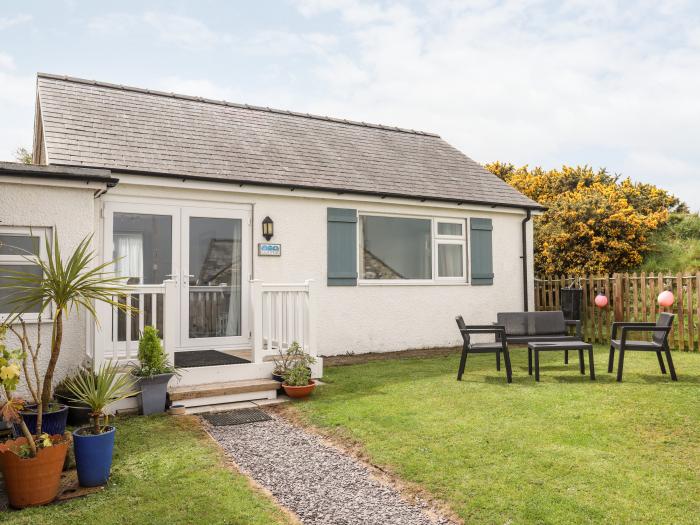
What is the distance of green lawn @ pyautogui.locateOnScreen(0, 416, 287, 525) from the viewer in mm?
3268

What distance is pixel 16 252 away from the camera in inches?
251

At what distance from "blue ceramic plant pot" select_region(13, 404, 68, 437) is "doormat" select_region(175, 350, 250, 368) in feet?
7.08

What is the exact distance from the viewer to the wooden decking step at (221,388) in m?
6.17

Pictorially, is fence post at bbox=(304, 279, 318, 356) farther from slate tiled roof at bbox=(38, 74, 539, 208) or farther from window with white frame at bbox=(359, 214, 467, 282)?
window with white frame at bbox=(359, 214, 467, 282)

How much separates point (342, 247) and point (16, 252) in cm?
538

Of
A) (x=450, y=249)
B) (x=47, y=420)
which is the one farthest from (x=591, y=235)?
(x=47, y=420)

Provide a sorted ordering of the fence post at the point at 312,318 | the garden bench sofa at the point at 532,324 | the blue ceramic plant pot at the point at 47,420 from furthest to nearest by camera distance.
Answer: the garden bench sofa at the point at 532,324
the fence post at the point at 312,318
the blue ceramic plant pot at the point at 47,420

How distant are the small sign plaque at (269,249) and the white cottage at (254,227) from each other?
2 centimetres

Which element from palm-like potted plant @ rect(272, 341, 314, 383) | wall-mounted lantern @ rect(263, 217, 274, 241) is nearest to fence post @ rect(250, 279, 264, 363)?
palm-like potted plant @ rect(272, 341, 314, 383)

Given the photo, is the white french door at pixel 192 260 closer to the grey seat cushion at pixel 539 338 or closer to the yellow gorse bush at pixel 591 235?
the grey seat cushion at pixel 539 338

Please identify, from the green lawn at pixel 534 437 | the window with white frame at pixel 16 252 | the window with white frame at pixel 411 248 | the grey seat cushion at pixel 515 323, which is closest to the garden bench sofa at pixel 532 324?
the grey seat cushion at pixel 515 323

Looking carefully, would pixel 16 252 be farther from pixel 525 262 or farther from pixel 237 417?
pixel 525 262

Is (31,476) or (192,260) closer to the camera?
(31,476)

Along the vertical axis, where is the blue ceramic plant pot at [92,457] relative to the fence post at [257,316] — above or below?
below
